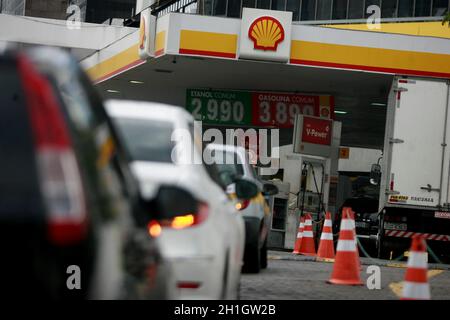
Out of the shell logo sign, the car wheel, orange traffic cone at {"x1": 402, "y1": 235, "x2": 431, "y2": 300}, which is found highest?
the shell logo sign

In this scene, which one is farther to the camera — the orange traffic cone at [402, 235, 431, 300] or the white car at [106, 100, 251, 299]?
the orange traffic cone at [402, 235, 431, 300]

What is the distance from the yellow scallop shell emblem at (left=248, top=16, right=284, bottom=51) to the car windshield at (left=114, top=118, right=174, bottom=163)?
18.2m

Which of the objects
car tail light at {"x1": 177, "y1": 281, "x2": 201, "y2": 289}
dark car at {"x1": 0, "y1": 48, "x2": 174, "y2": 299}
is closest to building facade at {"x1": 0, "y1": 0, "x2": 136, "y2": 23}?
car tail light at {"x1": 177, "y1": 281, "x2": 201, "y2": 289}

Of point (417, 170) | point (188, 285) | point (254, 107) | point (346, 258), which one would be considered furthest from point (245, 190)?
point (254, 107)

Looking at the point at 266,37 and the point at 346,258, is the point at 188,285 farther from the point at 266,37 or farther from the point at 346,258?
the point at 266,37

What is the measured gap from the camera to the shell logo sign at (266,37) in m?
25.5

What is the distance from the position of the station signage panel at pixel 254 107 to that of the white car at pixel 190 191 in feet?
72.3

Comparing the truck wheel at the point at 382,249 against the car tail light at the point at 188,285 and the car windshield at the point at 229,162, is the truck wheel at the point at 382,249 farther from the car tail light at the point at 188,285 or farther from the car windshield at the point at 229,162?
the car tail light at the point at 188,285

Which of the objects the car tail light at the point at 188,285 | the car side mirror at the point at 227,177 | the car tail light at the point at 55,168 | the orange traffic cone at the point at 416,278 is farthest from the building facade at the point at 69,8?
the car tail light at the point at 55,168

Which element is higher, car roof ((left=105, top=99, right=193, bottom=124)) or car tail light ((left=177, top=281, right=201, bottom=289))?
car roof ((left=105, top=99, right=193, bottom=124))

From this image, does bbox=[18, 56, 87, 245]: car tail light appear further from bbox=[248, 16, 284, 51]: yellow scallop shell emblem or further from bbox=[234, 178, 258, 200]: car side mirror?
bbox=[248, 16, 284, 51]: yellow scallop shell emblem

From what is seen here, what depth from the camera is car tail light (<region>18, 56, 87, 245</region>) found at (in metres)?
2.38
